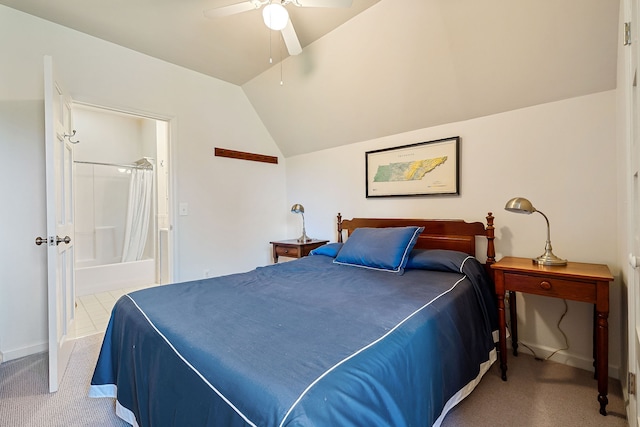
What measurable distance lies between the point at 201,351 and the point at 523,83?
256cm

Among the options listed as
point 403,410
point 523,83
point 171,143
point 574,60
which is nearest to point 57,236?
point 171,143

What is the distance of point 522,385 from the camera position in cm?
183

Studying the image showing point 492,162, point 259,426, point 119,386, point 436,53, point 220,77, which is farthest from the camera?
point 220,77

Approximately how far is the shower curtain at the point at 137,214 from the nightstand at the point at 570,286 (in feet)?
15.7

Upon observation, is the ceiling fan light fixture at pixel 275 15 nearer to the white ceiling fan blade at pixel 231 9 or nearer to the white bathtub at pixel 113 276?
the white ceiling fan blade at pixel 231 9

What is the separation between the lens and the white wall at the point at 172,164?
88.3 inches

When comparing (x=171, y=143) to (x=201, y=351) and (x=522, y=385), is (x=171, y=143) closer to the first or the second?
(x=201, y=351)

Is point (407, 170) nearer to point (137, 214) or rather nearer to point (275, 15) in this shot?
point (275, 15)

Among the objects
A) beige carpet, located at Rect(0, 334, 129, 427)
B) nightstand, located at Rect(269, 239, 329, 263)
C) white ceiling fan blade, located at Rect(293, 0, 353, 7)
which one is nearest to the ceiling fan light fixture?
white ceiling fan blade, located at Rect(293, 0, 353, 7)

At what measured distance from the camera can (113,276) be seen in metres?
4.11

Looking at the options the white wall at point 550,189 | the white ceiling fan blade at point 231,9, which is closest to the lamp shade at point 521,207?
the white wall at point 550,189

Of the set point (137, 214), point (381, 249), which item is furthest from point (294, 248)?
point (137, 214)

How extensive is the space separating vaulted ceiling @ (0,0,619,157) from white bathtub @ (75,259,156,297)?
2.92 metres

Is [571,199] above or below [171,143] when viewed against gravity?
below
